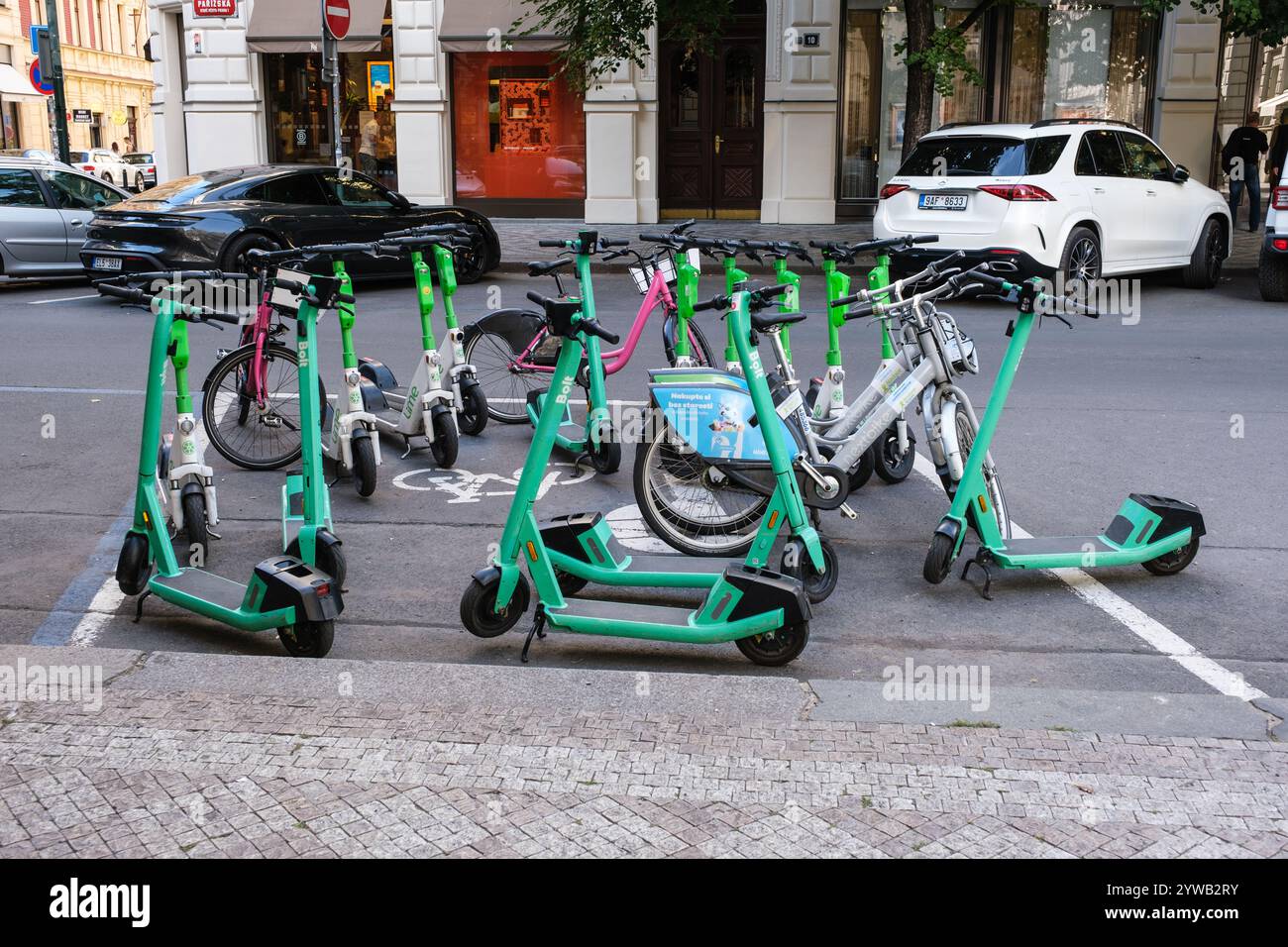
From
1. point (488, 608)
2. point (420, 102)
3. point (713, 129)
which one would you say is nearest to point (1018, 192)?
point (488, 608)

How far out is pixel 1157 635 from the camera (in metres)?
5.04

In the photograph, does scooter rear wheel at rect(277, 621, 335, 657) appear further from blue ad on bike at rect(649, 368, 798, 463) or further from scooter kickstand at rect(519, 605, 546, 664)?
blue ad on bike at rect(649, 368, 798, 463)

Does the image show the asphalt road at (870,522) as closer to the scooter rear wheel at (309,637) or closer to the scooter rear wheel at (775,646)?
the scooter rear wheel at (775,646)

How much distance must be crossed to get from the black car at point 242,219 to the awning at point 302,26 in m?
8.27

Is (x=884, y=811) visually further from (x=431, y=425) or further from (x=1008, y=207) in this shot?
(x=1008, y=207)

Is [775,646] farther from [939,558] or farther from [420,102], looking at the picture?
[420,102]

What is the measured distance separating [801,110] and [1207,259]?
8.22m

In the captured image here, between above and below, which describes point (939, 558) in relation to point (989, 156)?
below

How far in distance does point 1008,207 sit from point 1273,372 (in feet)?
11.6

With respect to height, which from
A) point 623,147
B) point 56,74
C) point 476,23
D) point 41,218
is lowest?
point 41,218

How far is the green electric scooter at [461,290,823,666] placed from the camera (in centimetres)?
451

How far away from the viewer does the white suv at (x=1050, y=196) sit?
13047 mm

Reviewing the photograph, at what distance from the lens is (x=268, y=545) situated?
620cm

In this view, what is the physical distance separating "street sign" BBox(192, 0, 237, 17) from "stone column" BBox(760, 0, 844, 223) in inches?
359
